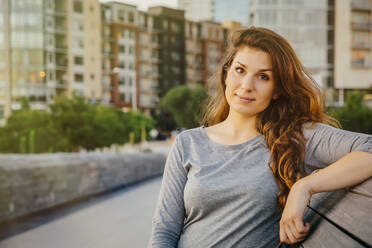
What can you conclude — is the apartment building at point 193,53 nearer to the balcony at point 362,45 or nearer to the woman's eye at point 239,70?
the balcony at point 362,45

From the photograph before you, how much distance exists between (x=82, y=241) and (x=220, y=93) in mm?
3967

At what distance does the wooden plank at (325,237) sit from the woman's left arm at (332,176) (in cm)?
3

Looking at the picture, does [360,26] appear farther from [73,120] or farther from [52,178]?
[52,178]

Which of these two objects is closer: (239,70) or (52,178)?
(239,70)

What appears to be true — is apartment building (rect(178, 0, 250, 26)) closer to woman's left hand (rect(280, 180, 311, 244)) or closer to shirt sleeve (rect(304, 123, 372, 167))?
shirt sleeve (rect(304, 123, 372, 167))

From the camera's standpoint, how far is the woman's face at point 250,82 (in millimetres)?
2176

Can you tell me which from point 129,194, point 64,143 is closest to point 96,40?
point 64,143

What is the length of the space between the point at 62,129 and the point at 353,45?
43531 mm

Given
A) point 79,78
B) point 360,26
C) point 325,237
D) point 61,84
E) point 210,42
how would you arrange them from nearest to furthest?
point 325,237, point 360,26, point 61,84, point 79,78, point 210,42

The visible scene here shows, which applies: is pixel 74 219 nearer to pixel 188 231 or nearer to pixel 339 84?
pixel 188 231

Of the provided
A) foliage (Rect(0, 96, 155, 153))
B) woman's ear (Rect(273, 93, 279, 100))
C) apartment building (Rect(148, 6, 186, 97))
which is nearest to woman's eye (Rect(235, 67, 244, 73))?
woman's ear (Rect(273, 93, 279, 100))

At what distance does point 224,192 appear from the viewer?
2.03 metres

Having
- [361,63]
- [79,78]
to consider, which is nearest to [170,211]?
[361,63]

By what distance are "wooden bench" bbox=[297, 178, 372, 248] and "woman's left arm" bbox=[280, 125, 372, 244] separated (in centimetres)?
4
